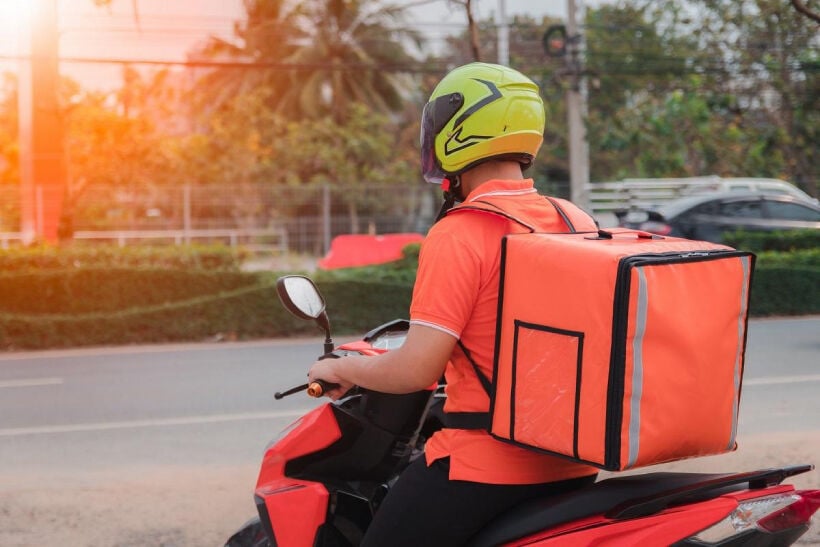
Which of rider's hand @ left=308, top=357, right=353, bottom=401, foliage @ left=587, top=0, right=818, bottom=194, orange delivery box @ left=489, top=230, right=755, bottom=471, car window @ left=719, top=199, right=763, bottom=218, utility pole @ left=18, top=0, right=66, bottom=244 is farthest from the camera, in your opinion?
foliage @ left=587, top=0, right=818, bottom=194

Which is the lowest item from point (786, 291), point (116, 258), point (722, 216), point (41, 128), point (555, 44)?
point (786, 291)

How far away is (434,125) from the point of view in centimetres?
220

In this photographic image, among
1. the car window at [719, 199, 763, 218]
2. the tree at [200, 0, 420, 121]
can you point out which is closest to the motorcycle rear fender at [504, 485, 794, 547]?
the car window at [719, 199, 763, 218]

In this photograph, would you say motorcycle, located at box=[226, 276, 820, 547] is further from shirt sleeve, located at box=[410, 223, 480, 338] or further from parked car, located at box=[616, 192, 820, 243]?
parked car, located at box=[616, 192, 820, 243]

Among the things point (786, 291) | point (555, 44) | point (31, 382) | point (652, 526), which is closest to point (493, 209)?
point (652, 526)

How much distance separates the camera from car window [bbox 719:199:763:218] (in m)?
15.4

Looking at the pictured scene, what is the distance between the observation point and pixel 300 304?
2533 mm

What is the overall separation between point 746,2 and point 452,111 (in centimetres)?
2520

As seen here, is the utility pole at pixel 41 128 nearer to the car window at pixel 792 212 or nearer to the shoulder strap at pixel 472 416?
the car window at pixel 792 212

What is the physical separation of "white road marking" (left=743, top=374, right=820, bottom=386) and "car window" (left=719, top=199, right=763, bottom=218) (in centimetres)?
702

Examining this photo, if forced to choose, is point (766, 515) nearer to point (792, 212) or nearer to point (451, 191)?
point (451, 191)

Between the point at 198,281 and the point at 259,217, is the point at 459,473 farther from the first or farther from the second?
the point at 259,217

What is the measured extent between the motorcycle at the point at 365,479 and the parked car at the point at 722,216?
12.2 metres

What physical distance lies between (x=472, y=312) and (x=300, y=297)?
2.07 feet
